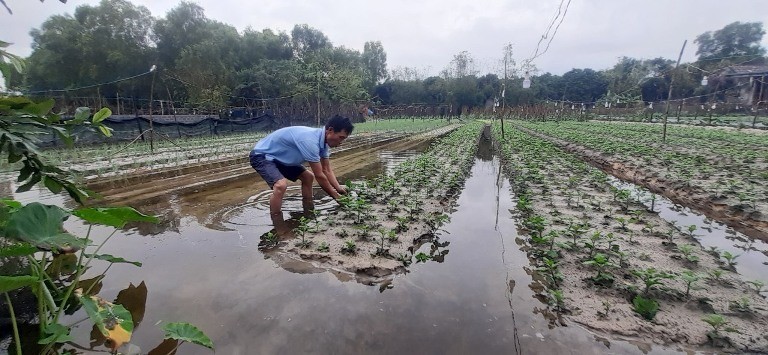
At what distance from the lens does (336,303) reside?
293 cm

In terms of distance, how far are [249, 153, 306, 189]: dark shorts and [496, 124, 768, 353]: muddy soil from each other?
3344mm

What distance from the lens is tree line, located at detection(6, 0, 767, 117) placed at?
2947 cm

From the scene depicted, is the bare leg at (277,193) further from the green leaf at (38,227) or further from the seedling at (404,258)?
the green leaf at (38,227)

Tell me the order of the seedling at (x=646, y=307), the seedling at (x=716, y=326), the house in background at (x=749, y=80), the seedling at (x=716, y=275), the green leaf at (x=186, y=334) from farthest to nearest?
1. the house in background at (x=749, y=80)
2. the seedling at (x=716, y=275)
3. the seedling at (x=646, y=307)
4. the seedling at (x=716, y=326)
5. the green leaf at (x=186, y=334)

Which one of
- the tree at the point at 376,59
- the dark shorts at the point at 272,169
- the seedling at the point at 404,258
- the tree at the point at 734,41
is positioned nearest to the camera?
the seedling at the point at 404,258

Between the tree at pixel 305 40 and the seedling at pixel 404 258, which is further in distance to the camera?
the tree at pixel 305 40

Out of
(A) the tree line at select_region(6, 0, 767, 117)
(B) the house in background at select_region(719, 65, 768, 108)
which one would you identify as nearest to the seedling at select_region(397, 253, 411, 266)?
(A) the tree line at select_region(6, 0, 767, 117)

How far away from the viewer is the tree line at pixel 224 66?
29469mm

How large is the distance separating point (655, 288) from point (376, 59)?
67519mm

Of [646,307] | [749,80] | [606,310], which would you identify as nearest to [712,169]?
[646,307]

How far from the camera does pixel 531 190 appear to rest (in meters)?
6.82

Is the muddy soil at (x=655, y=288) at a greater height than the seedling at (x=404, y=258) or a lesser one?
lesser

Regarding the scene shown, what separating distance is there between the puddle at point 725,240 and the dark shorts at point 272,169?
514 cm

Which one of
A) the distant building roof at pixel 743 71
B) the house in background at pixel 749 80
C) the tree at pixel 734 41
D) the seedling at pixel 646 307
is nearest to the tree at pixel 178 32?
the seedling at pixel 646 307
